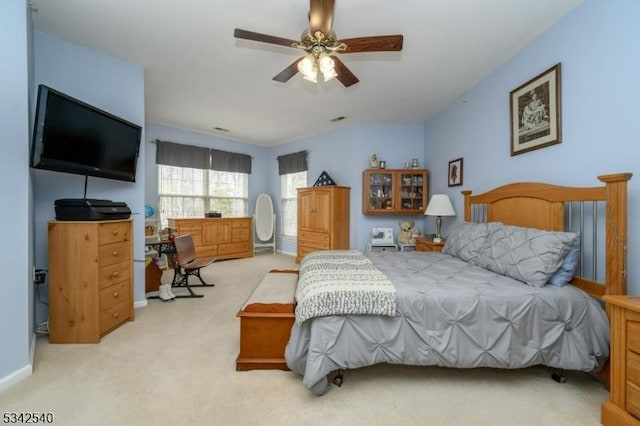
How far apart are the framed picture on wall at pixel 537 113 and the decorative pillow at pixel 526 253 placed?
2.84 feet

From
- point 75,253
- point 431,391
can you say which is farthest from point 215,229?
point 431,391

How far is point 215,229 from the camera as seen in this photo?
17.3 ft

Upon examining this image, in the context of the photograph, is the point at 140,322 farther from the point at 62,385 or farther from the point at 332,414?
the point at 332,414

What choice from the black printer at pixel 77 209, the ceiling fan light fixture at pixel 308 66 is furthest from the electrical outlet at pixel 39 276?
the ceiling fan light fixture at pixel 308 66

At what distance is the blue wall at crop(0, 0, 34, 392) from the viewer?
5.19 ft

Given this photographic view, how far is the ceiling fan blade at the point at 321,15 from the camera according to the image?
1597 mm

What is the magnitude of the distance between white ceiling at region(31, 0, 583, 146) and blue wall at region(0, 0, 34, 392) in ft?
2.15

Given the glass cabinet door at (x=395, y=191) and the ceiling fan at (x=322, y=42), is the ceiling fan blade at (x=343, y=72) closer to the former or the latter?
the ceiling fan at (x=322, y=42)

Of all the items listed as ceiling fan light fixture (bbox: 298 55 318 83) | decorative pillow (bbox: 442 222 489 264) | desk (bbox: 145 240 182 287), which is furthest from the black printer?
decorative pillow (bbox: 442 222 489 264)

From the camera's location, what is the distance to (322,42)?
1826 millimetres

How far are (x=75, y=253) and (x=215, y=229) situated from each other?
10.4ft

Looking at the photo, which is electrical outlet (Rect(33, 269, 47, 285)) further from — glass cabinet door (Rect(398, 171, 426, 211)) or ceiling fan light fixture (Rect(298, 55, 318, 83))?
glass cabinet door (Rect(398, 171, 426, 211))

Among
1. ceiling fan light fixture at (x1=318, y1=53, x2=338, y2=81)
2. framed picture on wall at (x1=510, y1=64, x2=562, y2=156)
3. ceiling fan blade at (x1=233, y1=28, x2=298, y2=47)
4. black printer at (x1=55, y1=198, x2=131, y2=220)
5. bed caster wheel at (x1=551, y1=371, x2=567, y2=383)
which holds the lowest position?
bed caster wheel at (x1=551, y1=371, x2=567, y2=383)

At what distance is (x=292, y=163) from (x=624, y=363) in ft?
17.8
